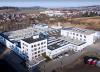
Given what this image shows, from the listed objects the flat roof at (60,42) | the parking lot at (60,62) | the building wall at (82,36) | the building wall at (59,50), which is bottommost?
the parking lot at (60,62)

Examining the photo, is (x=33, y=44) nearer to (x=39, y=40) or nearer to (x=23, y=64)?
(x=39, y=40)

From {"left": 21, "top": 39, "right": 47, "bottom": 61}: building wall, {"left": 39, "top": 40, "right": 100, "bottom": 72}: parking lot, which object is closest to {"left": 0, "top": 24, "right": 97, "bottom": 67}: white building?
{"left": 21, "top": 39, "right": 47, "bottom": 61}: building wall

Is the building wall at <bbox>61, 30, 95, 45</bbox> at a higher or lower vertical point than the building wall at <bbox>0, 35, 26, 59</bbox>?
higher

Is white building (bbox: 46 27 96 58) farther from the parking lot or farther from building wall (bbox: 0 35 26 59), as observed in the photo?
building wall (bbox: 0 35 26 59)

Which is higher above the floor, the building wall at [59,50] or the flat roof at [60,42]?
the flat roof at [60,42]

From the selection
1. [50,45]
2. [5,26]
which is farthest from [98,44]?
[5,26]

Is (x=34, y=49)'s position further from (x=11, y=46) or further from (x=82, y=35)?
(x=82, y=35)

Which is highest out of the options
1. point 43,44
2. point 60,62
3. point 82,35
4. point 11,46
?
point 82,35

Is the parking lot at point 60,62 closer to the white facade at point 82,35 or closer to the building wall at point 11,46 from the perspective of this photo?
the white facade at point 82,35

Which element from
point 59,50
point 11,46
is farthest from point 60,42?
point 11,46

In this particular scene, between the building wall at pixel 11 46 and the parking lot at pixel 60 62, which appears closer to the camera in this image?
the parking lot at pixel 60 62

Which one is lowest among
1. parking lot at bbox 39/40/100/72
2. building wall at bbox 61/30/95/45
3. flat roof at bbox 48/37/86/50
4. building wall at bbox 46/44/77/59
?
parking lot at bbox 39/40/100/72

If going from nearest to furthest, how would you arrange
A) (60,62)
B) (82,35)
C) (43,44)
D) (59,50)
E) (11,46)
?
(60,62)
(43,44)
(59,50)
(11,46)
(82,35)

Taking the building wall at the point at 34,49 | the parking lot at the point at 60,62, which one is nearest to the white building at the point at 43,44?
the building wall at the point at 34,49
